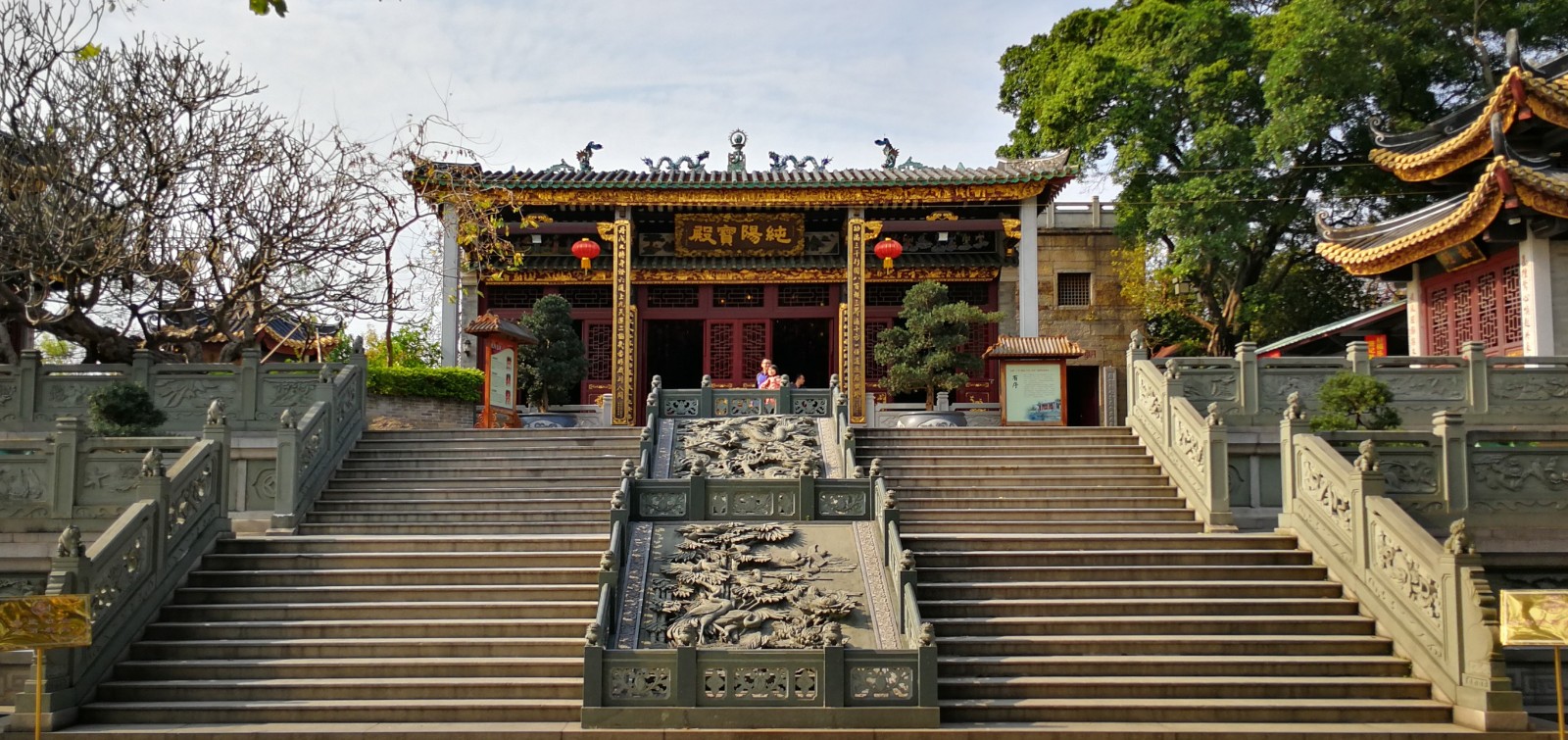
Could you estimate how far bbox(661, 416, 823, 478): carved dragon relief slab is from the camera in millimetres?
13711

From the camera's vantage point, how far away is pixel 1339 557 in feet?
35.8

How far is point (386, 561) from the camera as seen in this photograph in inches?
449

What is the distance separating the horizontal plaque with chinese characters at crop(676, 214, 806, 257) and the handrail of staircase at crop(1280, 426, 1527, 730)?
1204 cm

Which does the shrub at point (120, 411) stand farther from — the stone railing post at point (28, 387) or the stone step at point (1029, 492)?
the stone step at point (1029, 492)

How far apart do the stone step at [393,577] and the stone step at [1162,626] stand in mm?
3445

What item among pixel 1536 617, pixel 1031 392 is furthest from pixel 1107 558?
pixel 1031 392

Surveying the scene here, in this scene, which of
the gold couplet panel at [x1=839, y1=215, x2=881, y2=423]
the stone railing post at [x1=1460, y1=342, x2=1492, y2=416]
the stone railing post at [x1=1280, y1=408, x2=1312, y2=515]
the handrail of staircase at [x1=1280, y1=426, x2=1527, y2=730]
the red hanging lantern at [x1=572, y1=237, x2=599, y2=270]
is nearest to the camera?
the handrail of staircase at [x1=1280, y1=426, x2=1527, y2=730]

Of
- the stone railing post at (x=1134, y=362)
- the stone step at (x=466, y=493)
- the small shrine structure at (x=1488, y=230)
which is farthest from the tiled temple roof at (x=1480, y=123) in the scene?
the stone step at (x=466, y=493)

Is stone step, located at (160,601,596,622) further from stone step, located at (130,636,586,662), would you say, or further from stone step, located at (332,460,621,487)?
stone step, located at (332,460,621,487)

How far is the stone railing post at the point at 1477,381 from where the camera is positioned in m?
14.1

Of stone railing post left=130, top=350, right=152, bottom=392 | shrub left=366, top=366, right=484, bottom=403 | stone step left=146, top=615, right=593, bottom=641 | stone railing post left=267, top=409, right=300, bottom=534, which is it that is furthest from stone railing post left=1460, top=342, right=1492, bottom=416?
stone railing post left=130, top=350, right=152, bottom=392

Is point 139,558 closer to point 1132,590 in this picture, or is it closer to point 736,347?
point 1132,590

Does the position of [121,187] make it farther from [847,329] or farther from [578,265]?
[847,329]

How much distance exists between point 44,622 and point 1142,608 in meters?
8.40
